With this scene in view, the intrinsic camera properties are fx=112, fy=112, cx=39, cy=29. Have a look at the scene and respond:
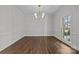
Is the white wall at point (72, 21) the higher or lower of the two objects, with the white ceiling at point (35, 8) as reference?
lower

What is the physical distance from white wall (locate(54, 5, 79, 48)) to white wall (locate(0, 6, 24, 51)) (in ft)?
2.42

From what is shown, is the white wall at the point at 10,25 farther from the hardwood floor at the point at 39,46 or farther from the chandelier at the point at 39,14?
the chandelier at the point at 39,14

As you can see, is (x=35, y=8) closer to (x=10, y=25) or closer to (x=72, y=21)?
(x=10, y=25)

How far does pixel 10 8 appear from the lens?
2180 millimetres

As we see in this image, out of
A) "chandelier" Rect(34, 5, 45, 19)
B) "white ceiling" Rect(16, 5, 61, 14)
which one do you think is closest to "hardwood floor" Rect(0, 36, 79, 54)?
"chandelier" Rect(34, 5, 45, 19)

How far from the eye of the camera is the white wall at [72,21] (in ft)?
7.22

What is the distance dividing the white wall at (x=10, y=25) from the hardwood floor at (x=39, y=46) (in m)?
0.13

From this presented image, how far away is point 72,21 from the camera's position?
7.72ft

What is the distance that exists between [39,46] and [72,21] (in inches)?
34.1

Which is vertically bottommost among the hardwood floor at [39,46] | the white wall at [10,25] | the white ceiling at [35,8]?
the hardwood floor at [39,46]

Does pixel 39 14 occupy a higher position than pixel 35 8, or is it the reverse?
pixel 35 8

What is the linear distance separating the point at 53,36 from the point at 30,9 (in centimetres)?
75

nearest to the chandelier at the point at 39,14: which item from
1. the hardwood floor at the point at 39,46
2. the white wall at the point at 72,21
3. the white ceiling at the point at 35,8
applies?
the white ceiling at the point at 35,8

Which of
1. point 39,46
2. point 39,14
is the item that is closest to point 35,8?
point 39,14
